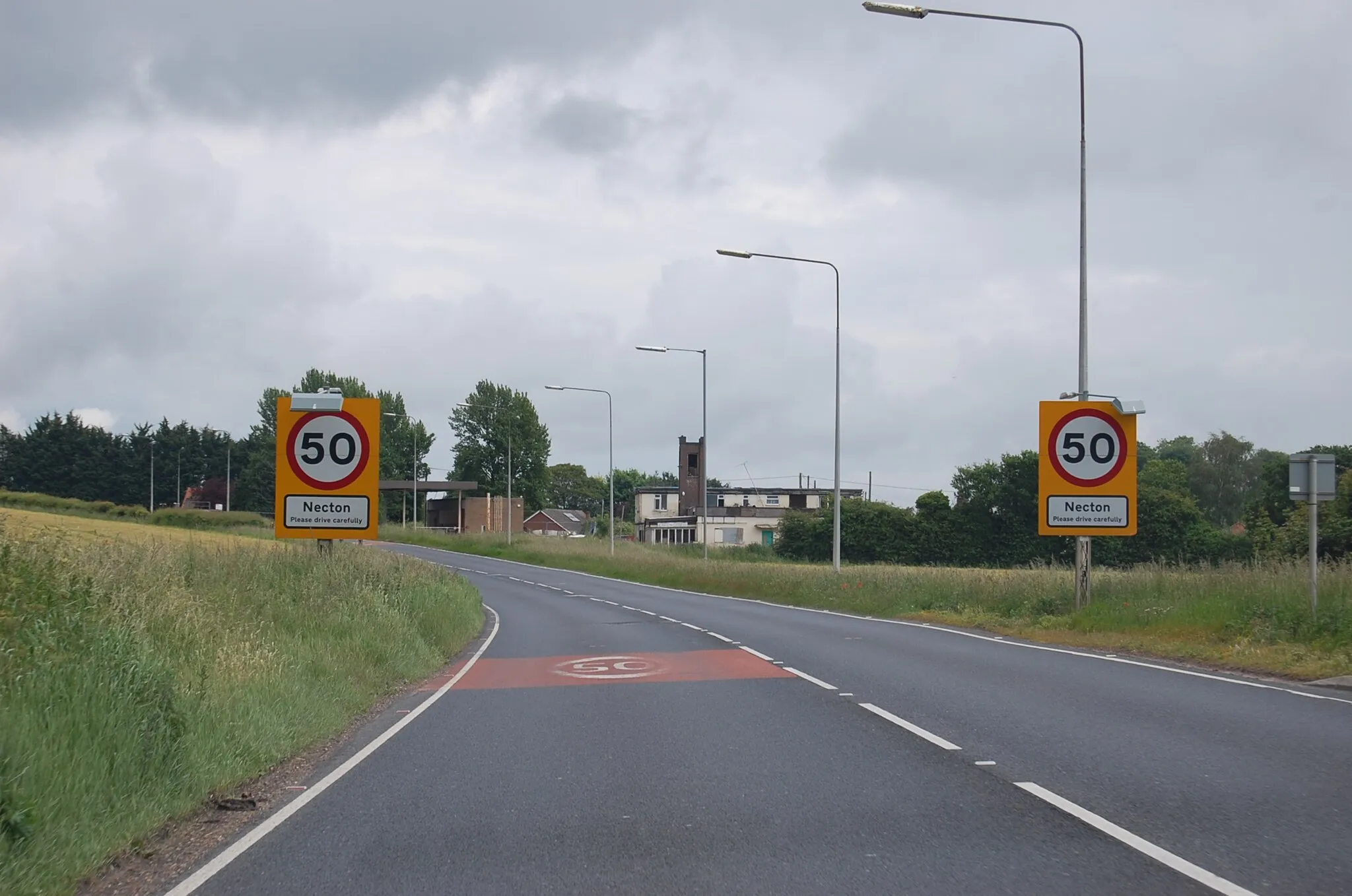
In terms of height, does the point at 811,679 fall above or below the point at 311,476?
below

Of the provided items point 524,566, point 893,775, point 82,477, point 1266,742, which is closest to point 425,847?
point 893,775

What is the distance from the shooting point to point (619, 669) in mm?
16297

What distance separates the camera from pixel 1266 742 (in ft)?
31.0

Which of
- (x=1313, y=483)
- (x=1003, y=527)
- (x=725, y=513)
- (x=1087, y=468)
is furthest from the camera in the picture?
(x=725, y=513)

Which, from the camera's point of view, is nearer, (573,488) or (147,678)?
(147,678)

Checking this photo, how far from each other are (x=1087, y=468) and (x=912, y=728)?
44.7ft

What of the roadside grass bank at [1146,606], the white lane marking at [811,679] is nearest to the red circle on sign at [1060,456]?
the roadside grass bank at [1146,606]

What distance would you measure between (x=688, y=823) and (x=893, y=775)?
1.94m

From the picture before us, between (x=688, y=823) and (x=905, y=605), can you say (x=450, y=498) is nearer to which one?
(x=905, y=605)

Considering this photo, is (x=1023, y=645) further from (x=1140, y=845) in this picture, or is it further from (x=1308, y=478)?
(x=1140, y=845)

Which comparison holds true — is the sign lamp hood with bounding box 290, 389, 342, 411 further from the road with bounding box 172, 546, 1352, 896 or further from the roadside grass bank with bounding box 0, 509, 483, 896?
the road with bounding box 172, 546, 1352, 896

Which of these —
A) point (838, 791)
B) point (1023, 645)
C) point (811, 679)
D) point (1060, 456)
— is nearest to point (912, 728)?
point (838, 791)

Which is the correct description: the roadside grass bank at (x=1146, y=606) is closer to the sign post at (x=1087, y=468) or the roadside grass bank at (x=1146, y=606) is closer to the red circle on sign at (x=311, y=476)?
the sign post at (x=1087, y=468)

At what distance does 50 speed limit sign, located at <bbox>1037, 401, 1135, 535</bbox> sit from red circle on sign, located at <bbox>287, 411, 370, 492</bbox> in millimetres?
12573
